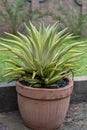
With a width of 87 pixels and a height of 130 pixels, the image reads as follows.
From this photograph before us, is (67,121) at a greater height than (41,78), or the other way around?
(41,78)

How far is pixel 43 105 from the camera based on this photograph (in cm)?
432

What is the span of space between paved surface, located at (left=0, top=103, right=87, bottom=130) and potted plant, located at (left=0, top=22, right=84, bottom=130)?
0.19 meters

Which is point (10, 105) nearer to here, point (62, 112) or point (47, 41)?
point (62, 112)

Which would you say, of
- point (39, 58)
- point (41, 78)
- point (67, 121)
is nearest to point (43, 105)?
point (41, 78)

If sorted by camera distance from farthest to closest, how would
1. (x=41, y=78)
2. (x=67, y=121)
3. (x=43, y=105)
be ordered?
(x=67, y=121) → (x=41, y=78) → (x=43, y=105)

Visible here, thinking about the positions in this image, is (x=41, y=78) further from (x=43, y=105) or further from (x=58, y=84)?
(x=43, y=105)

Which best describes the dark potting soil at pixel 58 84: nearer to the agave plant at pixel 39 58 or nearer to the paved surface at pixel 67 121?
the agave plant at pixel 39 58

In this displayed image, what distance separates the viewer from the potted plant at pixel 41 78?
14.2 feet

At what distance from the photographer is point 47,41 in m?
Result: 4.43

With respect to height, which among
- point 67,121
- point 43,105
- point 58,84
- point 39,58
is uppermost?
point 39,58

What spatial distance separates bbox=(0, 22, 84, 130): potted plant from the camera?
14.2ft

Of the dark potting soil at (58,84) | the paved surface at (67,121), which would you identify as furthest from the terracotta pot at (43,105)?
the paved surface at (67,121)

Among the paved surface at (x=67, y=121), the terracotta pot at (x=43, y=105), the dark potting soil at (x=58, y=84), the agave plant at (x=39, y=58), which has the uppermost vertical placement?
the agave plant at (x=39, y=58)

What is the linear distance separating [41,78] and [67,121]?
2.97 feet
